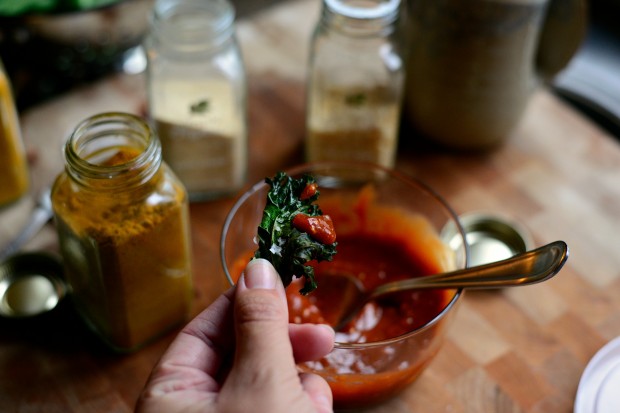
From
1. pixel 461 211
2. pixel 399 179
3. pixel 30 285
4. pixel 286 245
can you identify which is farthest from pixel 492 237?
pixel 30 285

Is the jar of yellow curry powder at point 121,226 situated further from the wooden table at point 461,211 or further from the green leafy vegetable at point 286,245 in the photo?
the green leafy vegetable at point 286,245

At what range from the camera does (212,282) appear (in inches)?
45.2

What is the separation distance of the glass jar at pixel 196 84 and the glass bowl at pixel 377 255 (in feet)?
0.52

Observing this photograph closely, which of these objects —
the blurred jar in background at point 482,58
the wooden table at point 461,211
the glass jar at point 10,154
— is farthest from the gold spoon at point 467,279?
the glass jar at point 10,154

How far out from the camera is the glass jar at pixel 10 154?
1.11m

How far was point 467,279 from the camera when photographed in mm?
889

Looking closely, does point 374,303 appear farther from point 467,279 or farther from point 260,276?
point 260,276

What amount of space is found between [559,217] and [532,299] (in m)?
0.19

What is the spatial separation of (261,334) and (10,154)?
26.1 inches

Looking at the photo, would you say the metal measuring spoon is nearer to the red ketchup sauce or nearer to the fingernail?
the red ketchup sauce

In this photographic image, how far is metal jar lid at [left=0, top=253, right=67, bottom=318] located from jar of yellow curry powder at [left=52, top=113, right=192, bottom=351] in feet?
0.27

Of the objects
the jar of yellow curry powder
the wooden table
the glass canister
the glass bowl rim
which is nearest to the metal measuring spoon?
the wooden table

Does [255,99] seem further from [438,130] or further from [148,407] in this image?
[148,407]

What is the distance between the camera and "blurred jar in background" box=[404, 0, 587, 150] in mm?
1140
